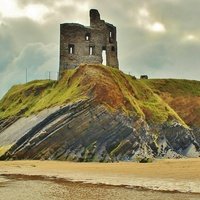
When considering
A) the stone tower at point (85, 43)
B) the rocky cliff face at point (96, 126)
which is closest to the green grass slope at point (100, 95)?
the rocky cliff face at point (96, 126)

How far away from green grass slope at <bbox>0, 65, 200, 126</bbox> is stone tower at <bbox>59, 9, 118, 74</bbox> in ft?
22.2

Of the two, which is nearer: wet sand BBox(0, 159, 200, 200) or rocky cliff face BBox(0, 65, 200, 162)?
wet sand BBox(0, 159, 200, 200)

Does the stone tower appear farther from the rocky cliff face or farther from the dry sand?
the dry sand

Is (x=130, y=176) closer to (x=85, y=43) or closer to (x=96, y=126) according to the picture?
(x=96, y=126)

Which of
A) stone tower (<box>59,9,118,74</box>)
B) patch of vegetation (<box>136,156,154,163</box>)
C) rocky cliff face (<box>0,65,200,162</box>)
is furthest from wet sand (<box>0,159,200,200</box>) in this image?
stone tower (<box>59,9,118,74</box>)

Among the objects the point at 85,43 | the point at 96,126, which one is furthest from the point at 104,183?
the point at 85,43

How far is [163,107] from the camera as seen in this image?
241 ft

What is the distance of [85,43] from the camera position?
86.8 meters

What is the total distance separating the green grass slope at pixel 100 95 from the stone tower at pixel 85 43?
6771 mm

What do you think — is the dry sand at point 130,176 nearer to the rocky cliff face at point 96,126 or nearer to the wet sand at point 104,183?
the wet sand at point 104,183

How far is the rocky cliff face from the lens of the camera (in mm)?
57344

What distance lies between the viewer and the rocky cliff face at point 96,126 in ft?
188

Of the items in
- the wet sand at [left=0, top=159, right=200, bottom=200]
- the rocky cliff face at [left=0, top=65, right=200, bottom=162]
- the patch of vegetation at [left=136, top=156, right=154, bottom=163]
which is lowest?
the wet sand at [left=0, top=159, right=200, bottom=200]

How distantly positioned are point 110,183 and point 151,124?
3639cm
